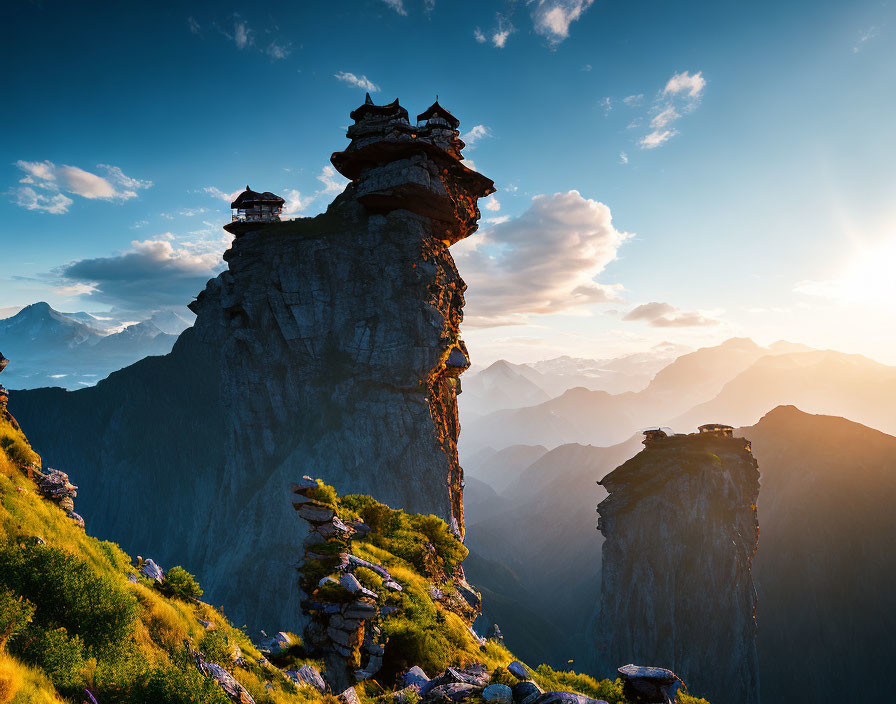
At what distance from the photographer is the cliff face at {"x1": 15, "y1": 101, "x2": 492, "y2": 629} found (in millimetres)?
67188

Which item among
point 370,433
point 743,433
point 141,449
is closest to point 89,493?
point 141,449

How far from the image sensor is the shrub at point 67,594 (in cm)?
818

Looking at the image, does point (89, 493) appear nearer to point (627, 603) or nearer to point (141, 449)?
point (141, 449)

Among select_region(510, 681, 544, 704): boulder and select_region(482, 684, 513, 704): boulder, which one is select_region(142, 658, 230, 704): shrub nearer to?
select_region(482, 684, 513, 704): boulder

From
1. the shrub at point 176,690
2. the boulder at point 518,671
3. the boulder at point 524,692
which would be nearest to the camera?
the shrub at point 176,690

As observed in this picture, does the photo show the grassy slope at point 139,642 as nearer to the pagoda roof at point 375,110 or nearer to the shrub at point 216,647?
the shrub at point 216,647

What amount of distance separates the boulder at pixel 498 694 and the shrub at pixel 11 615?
426 inches

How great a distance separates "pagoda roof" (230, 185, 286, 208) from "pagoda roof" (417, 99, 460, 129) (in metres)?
33.3

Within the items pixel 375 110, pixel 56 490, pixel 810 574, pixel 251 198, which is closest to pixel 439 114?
pixel 375 110

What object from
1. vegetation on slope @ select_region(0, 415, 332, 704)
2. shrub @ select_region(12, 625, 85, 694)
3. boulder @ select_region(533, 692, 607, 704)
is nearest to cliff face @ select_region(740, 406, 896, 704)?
boulder @ select_region(533, 692, 607, 704)

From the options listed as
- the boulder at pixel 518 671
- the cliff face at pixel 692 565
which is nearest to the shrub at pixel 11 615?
the boulder at pixel 518 671

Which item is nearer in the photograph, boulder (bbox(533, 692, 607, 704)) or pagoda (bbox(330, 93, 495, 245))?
boulder (bbox(533, 692, 607, 704))

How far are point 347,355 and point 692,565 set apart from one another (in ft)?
216

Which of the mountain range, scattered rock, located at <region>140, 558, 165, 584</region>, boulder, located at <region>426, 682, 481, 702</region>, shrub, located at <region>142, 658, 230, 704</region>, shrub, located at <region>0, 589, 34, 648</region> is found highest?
shrub, located at <region>0, 589, 34, 648</region>
